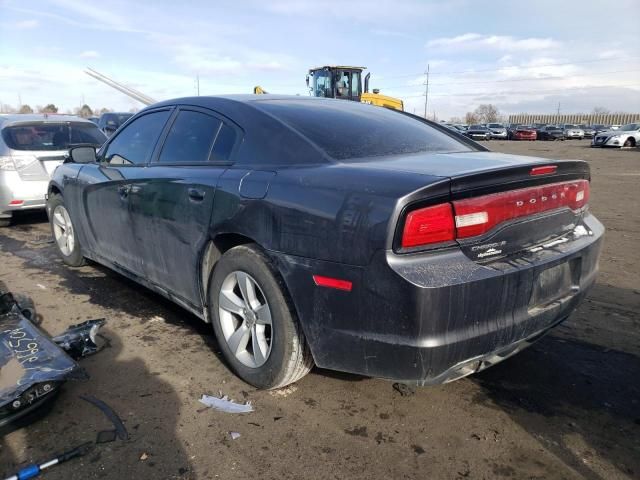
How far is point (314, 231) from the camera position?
224 cm

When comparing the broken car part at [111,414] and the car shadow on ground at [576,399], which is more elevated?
the car shadow on ground at [576,399]

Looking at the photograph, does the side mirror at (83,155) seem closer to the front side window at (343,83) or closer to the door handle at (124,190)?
the door handle at (124,190)

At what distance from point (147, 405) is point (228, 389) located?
0.43 meters

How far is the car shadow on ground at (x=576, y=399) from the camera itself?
7.32 feet

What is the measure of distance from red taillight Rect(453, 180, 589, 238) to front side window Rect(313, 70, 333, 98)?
18.1 m

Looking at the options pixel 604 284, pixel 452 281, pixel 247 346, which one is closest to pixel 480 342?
pixel 452 281

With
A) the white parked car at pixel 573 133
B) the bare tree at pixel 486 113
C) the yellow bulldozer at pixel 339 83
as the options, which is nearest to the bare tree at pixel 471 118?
the bare tree at pixel 486 113

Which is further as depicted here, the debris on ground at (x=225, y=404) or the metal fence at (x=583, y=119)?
the metal fence at (x=583, y=119)

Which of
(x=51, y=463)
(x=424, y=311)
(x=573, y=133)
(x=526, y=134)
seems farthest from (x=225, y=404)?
(x=573, y=133)

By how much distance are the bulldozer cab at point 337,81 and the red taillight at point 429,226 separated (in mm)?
18318

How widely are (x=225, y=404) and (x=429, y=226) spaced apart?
1.44m

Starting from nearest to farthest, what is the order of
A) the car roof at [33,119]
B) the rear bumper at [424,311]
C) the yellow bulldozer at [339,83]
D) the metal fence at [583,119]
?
the rear bumper at [424,311], the car roof at [33,119], the yellow bulldozer at [339,83], the metal fence at [583,119]

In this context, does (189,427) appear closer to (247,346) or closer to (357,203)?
(247,346)

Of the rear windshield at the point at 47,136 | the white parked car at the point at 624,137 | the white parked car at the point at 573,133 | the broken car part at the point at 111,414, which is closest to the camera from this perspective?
the broken car part at the point at 111,414
